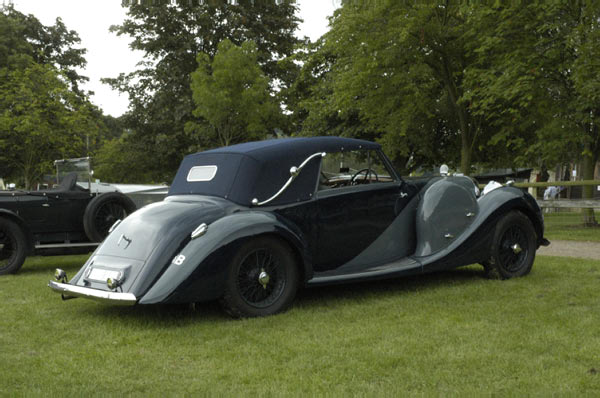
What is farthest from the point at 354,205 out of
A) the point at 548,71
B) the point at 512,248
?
the point at 548,71

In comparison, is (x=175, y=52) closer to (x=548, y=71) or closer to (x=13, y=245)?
(x=548, y=71)

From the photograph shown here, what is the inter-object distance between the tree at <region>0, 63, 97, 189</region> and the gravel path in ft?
54.2

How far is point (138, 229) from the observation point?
5957 mm

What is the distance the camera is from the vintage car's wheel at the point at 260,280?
18.6ft

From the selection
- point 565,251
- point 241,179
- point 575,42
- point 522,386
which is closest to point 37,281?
point 241,179

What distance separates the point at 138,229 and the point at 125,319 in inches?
32.2

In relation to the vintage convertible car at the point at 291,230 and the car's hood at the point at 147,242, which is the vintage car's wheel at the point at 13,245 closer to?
the vintage convertible car at the point at 291,230

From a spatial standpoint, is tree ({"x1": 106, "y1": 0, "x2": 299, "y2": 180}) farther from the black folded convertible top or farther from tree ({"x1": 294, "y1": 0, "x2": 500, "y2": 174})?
the black folded convertible top

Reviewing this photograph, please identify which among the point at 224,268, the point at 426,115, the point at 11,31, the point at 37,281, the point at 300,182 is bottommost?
the point at 37,281

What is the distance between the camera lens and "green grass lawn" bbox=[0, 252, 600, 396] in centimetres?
391

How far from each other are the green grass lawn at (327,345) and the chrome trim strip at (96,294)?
0.24 metres

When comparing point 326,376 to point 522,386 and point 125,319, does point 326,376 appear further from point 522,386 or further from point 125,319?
point 125,319

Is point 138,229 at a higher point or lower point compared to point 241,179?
lower

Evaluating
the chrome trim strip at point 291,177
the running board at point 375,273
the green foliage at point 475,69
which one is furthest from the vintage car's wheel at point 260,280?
the green foliage at point 475,69
